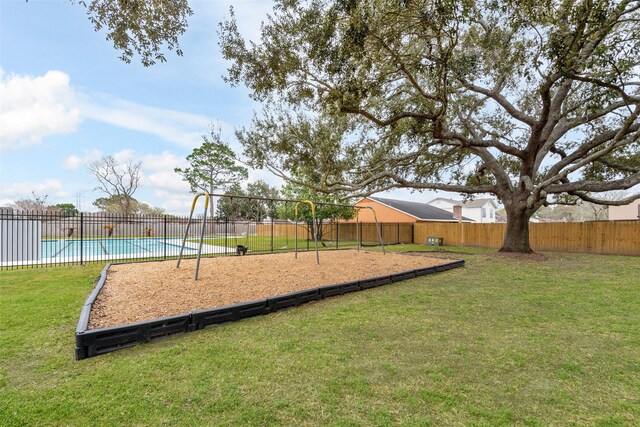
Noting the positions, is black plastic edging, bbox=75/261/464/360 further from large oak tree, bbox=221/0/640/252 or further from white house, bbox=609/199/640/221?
white house, bbox=609/199/640/221

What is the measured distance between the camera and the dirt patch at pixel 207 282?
3945mm

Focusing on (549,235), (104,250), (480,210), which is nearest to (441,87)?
(549,235)

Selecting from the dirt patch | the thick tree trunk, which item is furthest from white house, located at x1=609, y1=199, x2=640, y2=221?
the dirt patch

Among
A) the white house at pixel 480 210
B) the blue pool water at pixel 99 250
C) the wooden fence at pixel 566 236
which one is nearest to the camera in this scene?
the blue pool water at pixel 99 250

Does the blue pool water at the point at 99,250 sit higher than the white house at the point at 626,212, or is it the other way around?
the white house at the point at 626,212

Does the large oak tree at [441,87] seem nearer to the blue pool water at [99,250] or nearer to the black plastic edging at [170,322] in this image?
the black plastic edging at [170,322]

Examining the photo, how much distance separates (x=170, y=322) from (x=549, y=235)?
16.6m

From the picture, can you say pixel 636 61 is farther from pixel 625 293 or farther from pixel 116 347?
pixel 116 347

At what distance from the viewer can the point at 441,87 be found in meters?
7.20

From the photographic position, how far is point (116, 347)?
3090 mm

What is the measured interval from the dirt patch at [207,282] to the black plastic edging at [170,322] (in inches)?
10.0

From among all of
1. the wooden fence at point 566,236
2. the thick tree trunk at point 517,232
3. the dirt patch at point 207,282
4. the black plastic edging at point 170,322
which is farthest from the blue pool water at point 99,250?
the wooden fence at point 566,236

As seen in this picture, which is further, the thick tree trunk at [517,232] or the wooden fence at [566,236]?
the wooden fence at [566,236]

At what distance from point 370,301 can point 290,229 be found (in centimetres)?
2070
